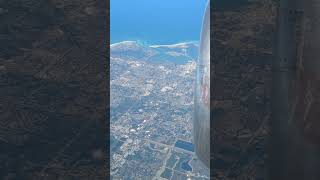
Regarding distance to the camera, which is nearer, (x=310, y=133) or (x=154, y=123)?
(x=310, y=133)

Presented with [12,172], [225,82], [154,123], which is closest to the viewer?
[12,172]

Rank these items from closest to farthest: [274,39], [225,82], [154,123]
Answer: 1. [225,82]
2. [274,39]
3. [154,123]

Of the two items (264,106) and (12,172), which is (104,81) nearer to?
(12,172)

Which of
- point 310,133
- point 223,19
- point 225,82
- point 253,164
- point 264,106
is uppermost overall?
point 223,19

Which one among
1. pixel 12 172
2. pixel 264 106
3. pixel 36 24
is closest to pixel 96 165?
pixel 12 172

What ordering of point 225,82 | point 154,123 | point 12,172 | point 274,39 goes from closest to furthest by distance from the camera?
point 12,172 → point 225,82 → point 274,39 → point 154,123

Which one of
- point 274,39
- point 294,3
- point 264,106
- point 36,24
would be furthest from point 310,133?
point 36,24

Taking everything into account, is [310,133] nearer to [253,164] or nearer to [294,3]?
[253,164]

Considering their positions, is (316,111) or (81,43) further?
(316,111)

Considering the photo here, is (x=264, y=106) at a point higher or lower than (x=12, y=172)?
higher
